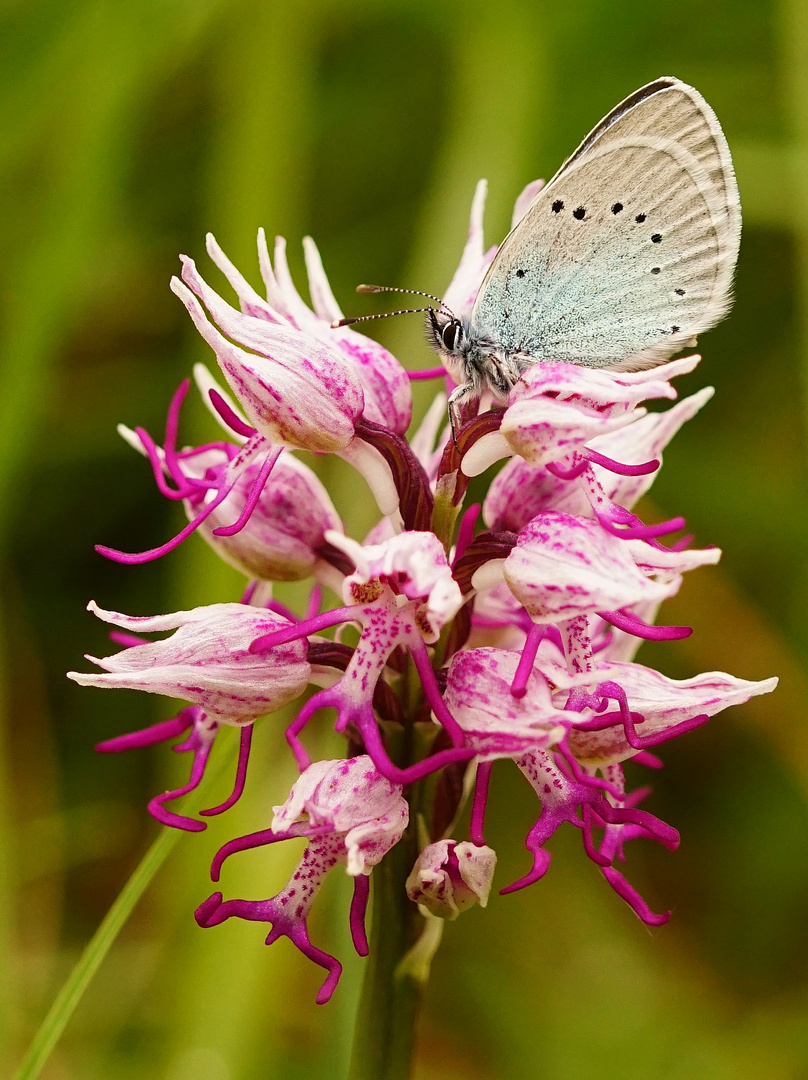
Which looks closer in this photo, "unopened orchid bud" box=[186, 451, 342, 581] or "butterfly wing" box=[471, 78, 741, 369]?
"butterfly wing" box=[471, 78, 741, 369]

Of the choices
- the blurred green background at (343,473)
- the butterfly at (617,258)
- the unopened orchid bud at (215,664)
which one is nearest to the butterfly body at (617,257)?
the butterfly at (617,258)

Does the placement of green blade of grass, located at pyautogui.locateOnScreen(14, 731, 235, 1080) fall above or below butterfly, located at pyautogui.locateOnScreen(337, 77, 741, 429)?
below

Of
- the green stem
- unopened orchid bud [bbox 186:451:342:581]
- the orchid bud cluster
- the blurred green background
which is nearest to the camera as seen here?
the orchid bud cluster

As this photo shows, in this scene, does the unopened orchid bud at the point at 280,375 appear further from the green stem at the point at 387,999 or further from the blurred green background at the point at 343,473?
the blurred green background at the point at 343,473

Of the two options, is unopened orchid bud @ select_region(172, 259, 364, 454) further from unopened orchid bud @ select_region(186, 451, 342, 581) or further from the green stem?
the green stem

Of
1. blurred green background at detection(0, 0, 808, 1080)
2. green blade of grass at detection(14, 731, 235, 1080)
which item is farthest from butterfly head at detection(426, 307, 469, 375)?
blurred green background at detection(0, 0, 808, 1080)

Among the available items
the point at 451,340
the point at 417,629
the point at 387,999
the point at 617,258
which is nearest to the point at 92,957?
the point at 387,999

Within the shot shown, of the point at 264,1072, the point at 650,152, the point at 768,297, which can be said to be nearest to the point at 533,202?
the point at 650,152
